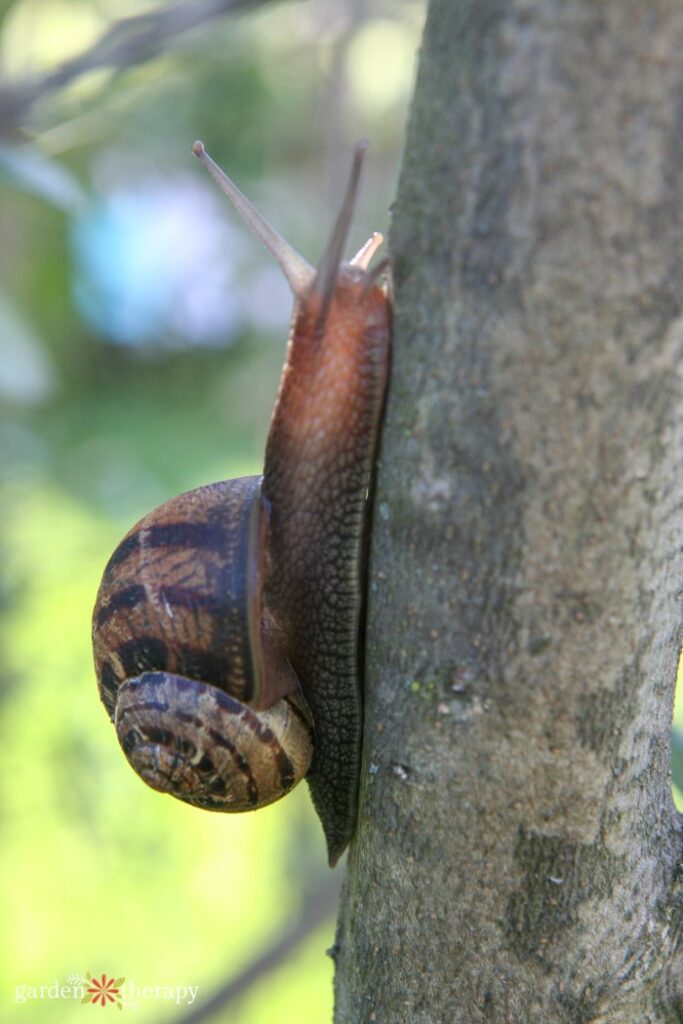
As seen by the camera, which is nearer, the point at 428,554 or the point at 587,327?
the point at 587,327

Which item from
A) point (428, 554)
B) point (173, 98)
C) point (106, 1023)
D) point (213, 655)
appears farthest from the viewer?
Answer: point (173, 98)

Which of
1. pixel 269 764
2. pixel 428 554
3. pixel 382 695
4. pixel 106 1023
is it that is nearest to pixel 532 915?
pixel 382 695

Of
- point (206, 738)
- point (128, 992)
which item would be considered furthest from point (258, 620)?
point (128, 992)

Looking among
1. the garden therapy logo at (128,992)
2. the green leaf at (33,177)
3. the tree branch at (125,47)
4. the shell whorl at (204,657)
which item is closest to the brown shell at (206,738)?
the shell whorl at (204,657)

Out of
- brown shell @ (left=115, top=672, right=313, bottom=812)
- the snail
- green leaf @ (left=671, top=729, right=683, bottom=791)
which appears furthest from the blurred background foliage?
green leaf @ (left=671, top=729, right=683, bottom=791)

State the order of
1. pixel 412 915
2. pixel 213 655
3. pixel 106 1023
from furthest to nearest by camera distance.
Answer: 1. pixel 106 1023
2. pixel 213 655
3. pixel 412 915

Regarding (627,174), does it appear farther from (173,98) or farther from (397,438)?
(173,98)

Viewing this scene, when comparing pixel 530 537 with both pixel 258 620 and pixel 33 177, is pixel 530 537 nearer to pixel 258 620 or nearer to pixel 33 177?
pixel 258 620
